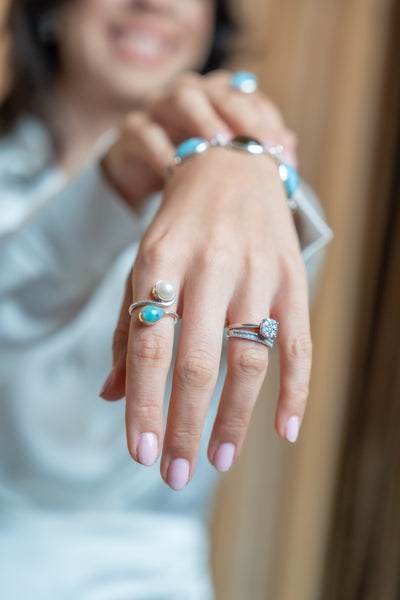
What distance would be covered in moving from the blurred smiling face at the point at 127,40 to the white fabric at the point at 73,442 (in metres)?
0.47

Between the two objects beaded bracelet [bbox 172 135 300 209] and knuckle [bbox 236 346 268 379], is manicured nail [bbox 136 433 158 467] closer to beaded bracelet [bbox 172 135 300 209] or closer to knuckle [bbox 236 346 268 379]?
knuckle [bbox 236 346 268 379]

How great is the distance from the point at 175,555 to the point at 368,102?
98 cm

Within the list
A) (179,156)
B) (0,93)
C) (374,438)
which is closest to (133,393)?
(179,156)

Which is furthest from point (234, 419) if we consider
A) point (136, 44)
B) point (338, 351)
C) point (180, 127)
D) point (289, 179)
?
point (136, 44)

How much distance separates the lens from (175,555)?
0.68 meters

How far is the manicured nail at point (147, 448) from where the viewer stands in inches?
11.1

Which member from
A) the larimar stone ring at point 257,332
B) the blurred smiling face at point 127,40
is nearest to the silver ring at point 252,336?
the larimar stone ring at point 257,332

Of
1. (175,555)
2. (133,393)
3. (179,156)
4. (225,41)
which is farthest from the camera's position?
(225,41)

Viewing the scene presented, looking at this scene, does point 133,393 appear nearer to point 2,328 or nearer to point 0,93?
point 2,328

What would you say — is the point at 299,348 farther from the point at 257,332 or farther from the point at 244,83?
the point at 244,83

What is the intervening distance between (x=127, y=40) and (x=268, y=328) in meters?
0.84

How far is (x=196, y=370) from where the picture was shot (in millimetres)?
289

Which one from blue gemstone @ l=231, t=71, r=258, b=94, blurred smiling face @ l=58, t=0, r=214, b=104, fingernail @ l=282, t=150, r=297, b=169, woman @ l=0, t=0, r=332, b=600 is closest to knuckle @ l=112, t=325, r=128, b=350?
woman @ l=0, t=0, r=332, b=600

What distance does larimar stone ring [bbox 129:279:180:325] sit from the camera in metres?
0.30
